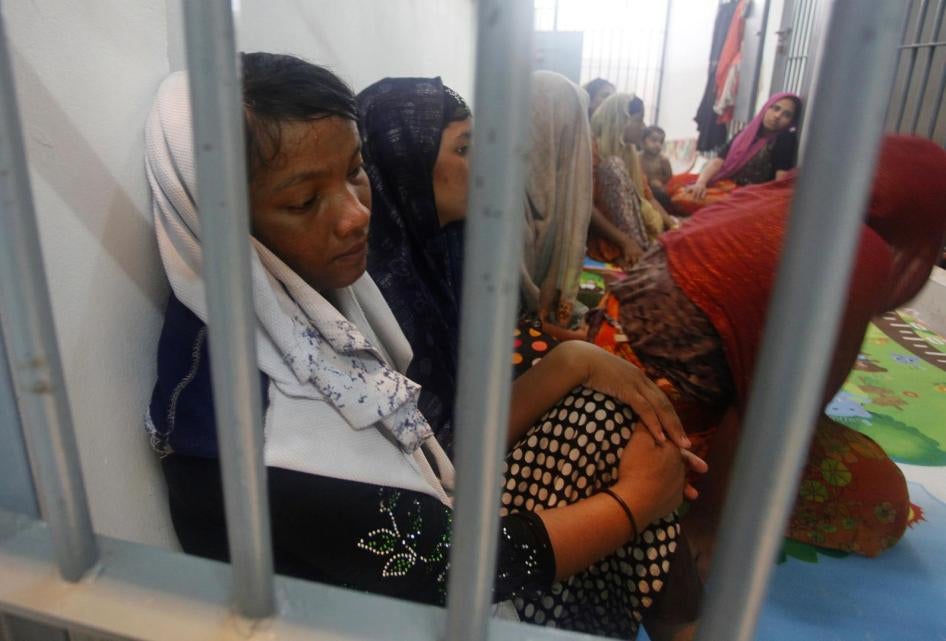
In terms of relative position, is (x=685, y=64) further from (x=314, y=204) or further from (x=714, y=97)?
(x=314, y=204)

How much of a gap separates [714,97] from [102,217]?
6730mm

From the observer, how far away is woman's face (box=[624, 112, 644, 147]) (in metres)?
3.67

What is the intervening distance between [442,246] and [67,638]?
895 mm

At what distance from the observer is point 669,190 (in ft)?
14.3

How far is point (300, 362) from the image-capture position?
0.58 meters

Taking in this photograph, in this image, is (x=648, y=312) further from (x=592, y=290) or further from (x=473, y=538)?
(x=592, y=290)

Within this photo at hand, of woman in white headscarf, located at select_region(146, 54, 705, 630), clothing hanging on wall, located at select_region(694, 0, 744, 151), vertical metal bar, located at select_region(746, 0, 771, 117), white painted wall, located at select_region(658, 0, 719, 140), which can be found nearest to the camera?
woman in white headscarf, located at select_region(146, 54, 705, 630)

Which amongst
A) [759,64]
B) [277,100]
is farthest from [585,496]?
[759,64]

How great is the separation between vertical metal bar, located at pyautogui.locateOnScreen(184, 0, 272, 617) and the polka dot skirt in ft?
1.70

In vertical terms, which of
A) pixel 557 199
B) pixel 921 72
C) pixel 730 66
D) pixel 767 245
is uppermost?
pixel 730 66

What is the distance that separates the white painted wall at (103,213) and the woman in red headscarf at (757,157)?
3.45m

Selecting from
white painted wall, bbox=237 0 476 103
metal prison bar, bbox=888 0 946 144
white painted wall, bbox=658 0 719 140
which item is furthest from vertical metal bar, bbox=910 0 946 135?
white painted wall, bbox=658 0 719 140

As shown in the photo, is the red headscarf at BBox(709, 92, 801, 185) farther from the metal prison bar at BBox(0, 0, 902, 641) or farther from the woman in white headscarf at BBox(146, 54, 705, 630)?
the metal prison bar at BBox(0, 0, 902, 641)

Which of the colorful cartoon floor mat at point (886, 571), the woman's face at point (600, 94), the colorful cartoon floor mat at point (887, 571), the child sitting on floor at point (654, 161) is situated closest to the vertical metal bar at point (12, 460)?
the colorful cartoon floor mat at point (886, 571)
